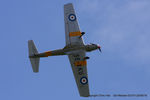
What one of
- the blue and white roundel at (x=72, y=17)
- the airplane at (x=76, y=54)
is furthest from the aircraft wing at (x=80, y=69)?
the blue and white roundel at (x=72, y=17)

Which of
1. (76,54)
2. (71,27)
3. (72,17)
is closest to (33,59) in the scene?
(76,54)

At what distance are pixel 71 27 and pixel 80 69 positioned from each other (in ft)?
21.9

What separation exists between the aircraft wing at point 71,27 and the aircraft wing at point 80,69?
1922 millimetres

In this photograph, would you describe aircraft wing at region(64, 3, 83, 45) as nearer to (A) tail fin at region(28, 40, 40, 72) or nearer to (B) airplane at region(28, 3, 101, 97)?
(B) airplane at region(28, 3, 101, 97)

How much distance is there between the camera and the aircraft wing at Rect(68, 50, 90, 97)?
132ft

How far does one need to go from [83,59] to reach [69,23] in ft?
20.1

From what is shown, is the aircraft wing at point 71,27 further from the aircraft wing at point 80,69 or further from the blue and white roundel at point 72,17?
the aircraft wing at point 80,69

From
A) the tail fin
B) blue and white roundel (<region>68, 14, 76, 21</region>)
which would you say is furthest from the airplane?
blue and white roundel (<region>68, 14, 76, 21</region>)

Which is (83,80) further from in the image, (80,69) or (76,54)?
(76,54)

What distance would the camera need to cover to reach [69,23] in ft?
137

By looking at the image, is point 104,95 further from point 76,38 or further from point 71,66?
point 76,38

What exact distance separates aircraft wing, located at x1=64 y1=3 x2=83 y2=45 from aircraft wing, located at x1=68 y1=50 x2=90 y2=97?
192 centimetres

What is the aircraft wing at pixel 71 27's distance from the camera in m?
40.6

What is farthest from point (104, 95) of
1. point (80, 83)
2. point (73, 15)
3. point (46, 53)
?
point (73, 15)
